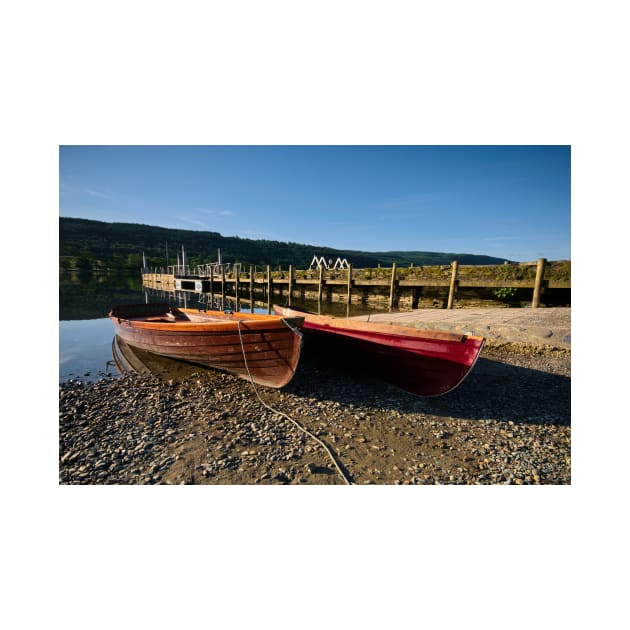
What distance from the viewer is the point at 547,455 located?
369cm

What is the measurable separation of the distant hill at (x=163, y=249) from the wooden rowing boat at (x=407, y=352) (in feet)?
103

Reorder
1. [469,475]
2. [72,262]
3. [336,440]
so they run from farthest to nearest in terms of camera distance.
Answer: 1. [72,262]
2. [336,440]
3. [469,475]

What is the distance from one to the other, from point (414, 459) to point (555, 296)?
36.3ft

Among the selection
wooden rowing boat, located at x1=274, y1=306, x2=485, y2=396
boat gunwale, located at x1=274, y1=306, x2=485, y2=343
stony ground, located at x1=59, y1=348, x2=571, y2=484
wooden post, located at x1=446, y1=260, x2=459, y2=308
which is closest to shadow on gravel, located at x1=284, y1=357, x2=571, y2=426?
stony ground, located at x1=59, y1=348, x2=571, y2=484

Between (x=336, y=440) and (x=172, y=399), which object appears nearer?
(x=336, y=440)

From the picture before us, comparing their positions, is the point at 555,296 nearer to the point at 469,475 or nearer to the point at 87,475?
the point at 469,475

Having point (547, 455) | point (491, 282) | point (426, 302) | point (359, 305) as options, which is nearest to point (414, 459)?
point (547, 455)

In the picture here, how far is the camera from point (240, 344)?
5613 millimetres

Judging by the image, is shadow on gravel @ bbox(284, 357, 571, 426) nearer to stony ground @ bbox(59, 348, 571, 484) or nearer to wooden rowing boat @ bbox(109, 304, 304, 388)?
stony ground @ bbox(59, 348, 571, 484)

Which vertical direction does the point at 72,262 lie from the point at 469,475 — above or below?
above

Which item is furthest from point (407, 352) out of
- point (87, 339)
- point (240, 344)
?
point (87, 339)

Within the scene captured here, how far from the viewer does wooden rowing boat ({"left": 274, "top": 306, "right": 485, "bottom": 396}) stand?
15.9 ft

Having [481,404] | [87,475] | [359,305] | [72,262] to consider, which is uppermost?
[72,262]

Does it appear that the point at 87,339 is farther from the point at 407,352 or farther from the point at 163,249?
the point at 163,249
